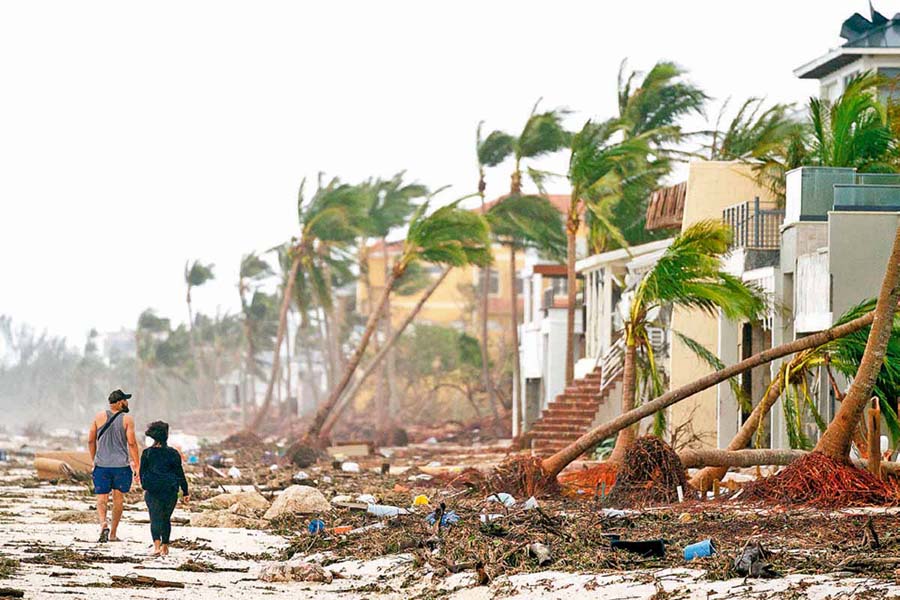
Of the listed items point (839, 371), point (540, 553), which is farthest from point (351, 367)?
point (540, 553)

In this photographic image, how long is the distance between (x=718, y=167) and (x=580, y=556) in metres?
16.7

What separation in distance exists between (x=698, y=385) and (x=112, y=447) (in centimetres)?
735

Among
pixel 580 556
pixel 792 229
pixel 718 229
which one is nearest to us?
pixel 580 556

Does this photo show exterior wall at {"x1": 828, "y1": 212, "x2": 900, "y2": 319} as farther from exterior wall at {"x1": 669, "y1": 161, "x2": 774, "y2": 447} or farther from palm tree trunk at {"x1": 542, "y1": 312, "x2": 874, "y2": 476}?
exterior wall at {"x1": 669, "y1": 161, "x2": 774, "y2": 447}

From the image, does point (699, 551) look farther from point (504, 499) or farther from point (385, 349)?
point (385, 349)

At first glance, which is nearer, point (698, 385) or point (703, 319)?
point (698, 385)

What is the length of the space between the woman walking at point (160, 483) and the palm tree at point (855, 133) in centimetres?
1284

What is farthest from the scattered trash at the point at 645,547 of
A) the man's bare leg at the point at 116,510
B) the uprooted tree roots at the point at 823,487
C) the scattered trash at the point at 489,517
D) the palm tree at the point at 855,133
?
the palm tree at the point at 855,133

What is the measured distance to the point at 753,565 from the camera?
10.8m

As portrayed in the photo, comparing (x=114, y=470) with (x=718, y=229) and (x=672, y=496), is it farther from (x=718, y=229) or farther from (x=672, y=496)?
(x=718, y=229)

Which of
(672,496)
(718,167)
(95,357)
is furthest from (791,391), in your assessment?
(95,357)

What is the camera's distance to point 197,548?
1598 centimetres

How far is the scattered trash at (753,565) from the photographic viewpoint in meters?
10.7

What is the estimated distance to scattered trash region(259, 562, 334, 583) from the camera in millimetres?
13664
